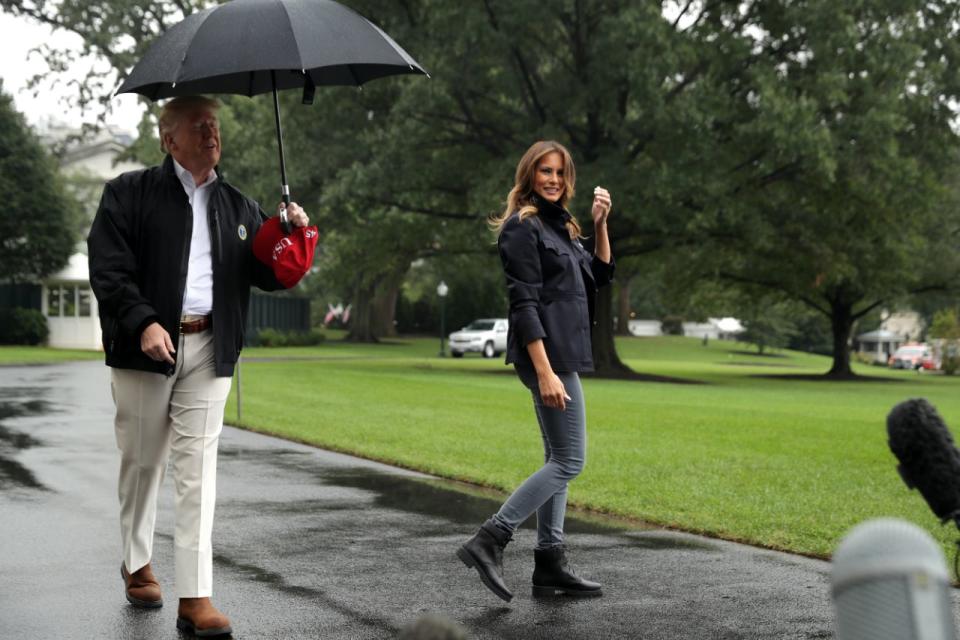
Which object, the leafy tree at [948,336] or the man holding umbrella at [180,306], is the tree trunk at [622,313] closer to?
the leafy tree at [948,336]

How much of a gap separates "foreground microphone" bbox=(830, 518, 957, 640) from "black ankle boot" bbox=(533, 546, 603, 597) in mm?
4420

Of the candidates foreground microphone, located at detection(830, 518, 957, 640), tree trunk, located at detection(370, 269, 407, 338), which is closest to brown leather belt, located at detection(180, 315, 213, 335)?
foreground microphone, located at detection(830, 518, 957, 640)

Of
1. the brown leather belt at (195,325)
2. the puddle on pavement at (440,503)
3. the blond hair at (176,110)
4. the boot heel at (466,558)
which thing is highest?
the blond hair at (176,110)

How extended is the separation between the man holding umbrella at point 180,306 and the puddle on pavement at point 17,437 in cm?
420

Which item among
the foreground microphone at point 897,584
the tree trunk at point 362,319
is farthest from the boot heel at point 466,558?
the tree trunk at point 362,319

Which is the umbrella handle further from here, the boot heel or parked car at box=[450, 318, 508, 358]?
parked car at box=[450, 318, 508, 358]

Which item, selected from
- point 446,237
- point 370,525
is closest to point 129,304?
point 370,525

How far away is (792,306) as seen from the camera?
53406 millimetres

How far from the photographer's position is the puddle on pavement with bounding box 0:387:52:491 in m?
9.16

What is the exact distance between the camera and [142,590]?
530cm

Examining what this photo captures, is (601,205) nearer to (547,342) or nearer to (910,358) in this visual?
(547,342)

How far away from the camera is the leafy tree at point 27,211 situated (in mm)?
43750

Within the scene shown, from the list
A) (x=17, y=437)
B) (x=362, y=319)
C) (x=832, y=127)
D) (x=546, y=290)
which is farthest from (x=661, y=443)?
(x=362, y=319)

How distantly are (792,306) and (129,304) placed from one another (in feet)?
167
